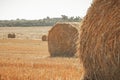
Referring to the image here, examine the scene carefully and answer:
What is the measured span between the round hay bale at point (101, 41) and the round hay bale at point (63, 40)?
31.9 feet

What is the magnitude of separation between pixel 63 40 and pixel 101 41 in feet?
35.4

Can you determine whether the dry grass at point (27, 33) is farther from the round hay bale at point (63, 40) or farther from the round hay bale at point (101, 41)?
the round hay bale at point (101, 41)

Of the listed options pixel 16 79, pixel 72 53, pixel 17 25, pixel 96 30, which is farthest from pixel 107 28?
pixel 17 25

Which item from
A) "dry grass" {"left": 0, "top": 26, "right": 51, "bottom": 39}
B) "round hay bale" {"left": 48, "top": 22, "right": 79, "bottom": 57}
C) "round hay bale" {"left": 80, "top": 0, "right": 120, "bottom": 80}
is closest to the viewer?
"round hay bale" {"left": 80, "top": 0, "right": 120, "bottom": 80}

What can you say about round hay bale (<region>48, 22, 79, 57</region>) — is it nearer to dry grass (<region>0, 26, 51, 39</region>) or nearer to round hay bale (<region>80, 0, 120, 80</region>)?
round hay bale (<region>80, 0, 120, 80</region>)

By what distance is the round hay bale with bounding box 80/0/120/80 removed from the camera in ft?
20.7

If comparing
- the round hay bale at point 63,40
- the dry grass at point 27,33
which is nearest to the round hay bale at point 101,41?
the round hay bale at point 63,40

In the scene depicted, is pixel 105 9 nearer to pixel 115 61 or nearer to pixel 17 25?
pixel 115 61

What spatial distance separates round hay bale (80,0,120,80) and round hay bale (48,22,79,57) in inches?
383

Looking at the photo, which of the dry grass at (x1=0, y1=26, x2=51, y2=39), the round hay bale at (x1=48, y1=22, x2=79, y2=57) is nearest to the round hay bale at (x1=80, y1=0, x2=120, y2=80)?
the round hay bale at (x1=48, y1=22, x2=79, y2=57)

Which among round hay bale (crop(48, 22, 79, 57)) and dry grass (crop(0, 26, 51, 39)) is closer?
round hay bale (crop(48, 22, 79, 57))

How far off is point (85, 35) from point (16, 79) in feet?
7.98

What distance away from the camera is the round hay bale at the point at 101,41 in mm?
6301

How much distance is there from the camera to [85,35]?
7.18m
